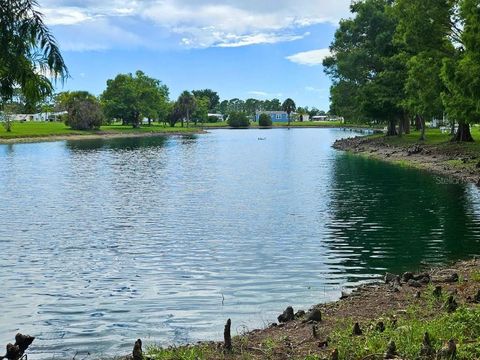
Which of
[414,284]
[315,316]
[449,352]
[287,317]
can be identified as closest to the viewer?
[449,352]

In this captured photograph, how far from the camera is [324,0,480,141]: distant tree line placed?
38719 mm

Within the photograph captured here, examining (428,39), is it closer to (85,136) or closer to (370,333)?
(370,333)

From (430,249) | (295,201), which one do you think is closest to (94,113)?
→ (295,201)

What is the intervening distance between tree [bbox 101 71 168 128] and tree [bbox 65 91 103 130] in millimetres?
20269

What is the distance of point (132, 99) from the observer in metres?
170

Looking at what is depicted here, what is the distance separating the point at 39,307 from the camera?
13945 millimetres

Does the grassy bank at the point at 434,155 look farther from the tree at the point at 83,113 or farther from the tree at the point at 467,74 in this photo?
the tree at the point at 83,113

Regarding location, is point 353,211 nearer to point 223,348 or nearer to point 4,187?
point 223,348

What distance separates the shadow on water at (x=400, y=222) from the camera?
61.2 feet

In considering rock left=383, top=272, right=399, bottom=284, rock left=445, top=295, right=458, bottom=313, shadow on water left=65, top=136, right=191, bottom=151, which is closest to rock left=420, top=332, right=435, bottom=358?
rock left=445, top=295, right=458, bottom=313

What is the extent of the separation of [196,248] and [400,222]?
382 inches

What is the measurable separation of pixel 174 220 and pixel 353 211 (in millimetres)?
8929

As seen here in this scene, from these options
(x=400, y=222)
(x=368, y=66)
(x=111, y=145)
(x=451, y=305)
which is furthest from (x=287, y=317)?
(x=111, y=145)

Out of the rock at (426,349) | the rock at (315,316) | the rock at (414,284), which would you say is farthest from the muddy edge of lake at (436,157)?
the rock at (426,349)
